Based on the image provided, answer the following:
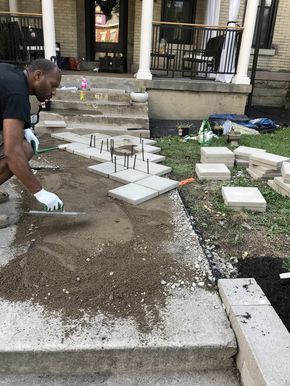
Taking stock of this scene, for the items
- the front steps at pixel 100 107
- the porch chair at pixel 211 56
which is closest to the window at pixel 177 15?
the porch chair at pixel 211 56

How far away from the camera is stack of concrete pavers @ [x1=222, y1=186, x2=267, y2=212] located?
3.20m

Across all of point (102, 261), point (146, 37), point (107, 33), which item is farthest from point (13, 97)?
point (107, 33)

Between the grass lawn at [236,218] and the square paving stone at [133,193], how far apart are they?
37 cm

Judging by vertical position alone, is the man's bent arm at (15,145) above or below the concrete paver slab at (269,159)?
above

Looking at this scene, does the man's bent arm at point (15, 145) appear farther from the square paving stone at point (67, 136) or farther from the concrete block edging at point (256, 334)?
the square paving stone at point (67, 136)

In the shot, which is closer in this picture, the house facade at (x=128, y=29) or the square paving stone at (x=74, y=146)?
the square paving stone at (x=74, y=146)

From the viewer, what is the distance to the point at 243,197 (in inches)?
129

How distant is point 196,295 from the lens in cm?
203

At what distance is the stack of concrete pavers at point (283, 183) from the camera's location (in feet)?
11.7

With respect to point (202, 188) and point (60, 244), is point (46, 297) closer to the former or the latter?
point (60, 244)

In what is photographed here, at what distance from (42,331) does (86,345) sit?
0.24m

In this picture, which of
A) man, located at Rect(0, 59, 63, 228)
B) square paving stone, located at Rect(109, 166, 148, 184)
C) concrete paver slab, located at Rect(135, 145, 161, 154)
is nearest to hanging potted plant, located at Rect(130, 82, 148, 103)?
concrete paver slab, located at Rect(135, 145, 161, 154)

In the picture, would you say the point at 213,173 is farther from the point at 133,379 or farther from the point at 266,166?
the point at 133,379

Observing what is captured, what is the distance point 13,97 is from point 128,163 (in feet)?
7.27
